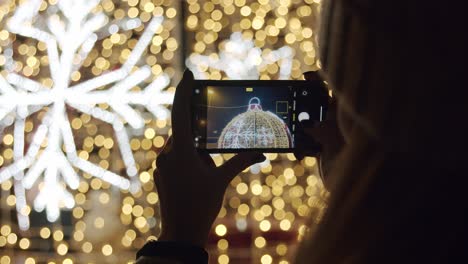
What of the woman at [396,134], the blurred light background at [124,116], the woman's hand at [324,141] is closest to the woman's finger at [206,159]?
the woman's hand at [324,141]

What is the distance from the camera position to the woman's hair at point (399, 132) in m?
0.31

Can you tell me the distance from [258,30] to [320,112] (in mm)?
817

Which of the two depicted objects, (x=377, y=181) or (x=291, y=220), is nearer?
(x=377, y=181)

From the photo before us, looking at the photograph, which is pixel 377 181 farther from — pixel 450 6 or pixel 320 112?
pixel 320 112

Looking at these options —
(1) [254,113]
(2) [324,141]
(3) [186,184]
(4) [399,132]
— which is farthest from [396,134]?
(1) [254,113]

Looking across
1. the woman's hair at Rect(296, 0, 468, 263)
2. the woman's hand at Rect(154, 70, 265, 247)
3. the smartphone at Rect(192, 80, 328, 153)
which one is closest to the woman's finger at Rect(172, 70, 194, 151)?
the woman's hand at Rect(154, 70, 265, 247)

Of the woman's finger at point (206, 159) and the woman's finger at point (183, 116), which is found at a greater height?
the woman's finger at point (183, 116)

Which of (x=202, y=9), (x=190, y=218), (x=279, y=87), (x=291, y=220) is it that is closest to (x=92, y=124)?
(x=202, y=9)

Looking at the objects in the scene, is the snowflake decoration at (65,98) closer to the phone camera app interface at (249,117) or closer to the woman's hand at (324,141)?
the phone camera app interface at (249,117)

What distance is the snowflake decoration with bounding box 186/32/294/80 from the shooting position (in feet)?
5.32

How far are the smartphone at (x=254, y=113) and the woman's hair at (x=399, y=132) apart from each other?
0.53 m

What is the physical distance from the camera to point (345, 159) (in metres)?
0.37

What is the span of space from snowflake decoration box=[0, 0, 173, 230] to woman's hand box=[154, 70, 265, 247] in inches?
34.6

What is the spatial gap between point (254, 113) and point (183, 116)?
0.27 m
